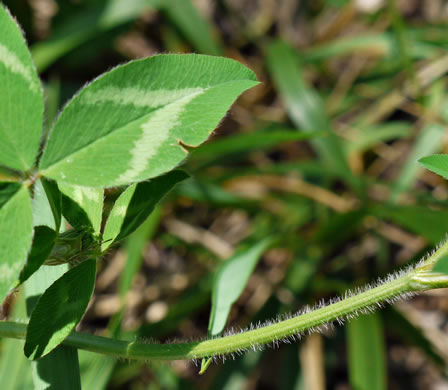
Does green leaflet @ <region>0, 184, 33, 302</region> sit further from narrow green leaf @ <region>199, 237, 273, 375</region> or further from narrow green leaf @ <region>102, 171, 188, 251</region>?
narrow green leaf @ <region>199, 237, 273, 375</region>

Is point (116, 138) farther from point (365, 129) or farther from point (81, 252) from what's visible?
point (365, 129)

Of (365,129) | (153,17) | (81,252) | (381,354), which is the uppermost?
(81,252)

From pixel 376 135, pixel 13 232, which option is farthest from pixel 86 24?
pixel 13 232

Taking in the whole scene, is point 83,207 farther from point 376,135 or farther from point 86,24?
point 376,135

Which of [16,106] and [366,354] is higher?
[16,106]

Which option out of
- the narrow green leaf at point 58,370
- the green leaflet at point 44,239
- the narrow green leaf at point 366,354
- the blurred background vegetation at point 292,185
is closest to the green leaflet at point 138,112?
the green leaflet at point 44,239

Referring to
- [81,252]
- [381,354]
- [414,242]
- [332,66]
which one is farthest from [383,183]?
[81,252]
